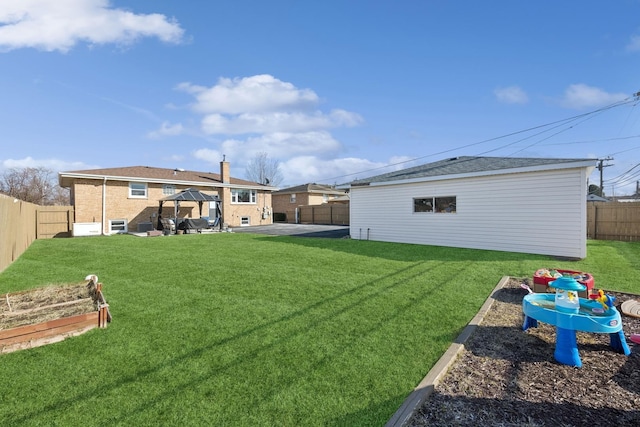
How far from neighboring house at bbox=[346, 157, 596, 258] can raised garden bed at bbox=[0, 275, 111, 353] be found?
11.2 meters

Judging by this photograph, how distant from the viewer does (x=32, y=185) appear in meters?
27.6

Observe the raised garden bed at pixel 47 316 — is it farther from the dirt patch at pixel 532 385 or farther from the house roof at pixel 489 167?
the house roof at pixel 489 167

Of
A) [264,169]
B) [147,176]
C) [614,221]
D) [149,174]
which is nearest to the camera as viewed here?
[614,221]

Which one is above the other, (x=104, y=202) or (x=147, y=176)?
(x=147, y=176)

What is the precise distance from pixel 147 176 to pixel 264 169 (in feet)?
103

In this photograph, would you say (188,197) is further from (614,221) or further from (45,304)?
(614,221)

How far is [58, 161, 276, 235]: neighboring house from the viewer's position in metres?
17.2

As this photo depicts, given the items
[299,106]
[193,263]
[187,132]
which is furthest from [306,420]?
[299,106]

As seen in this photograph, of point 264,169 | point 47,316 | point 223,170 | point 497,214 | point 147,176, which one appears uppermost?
point 264,169

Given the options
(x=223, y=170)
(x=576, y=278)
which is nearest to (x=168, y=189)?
(x=223, y=170)

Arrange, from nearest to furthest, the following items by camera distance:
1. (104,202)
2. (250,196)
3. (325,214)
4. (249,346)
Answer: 1. (249,346)
2. (104,202)
3. (250,196)
4. (325,214)

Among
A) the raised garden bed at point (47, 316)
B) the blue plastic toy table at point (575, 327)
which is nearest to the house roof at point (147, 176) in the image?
the raised garden bed at point (47, 316)

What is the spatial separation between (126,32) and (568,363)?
44.2 feet

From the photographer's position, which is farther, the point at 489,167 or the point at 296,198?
the point at 296,198
